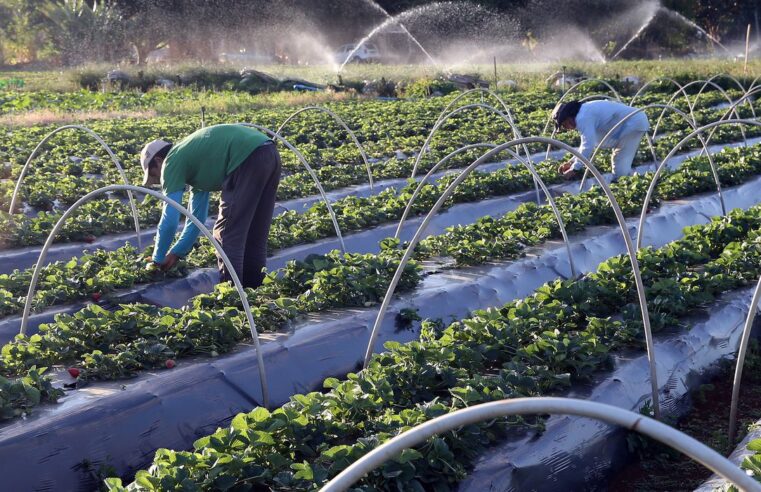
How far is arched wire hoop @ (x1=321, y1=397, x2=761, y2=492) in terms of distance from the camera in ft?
7.47

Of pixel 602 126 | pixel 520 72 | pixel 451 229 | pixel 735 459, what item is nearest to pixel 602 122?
pixel 602 126

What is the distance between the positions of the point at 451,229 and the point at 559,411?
6.49m

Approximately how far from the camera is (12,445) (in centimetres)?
462

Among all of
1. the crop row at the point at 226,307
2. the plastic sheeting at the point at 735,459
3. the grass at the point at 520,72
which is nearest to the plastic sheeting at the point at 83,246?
the crop row at the point at 226,307

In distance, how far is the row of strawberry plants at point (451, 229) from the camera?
7.48m

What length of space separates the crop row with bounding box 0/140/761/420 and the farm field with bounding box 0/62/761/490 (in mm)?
18

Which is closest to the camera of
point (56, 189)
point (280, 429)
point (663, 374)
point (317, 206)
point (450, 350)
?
point (280, 429)

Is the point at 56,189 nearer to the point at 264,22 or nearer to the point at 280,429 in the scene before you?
the point at 280,429

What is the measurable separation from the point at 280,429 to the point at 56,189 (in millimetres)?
8500

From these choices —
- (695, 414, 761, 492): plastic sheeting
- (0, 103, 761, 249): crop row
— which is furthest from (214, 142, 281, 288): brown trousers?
(695, 414, 761, 492): plastic sheeting

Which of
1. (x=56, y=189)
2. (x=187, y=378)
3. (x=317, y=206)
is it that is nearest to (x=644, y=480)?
(x=187, y=378)

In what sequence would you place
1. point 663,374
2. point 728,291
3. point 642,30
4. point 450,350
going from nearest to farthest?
point 450,350, point 663,374, point 728,291, point 642,30

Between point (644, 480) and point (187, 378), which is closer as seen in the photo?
point (644, 480)

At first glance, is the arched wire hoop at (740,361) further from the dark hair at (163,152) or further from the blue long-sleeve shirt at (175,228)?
the dark hair at (163,152)
